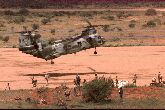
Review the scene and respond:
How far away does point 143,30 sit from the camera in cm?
8275

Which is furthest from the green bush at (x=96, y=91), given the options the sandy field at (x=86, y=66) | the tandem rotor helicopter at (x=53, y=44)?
the tandem rotor helicopter at (x=53, y=44)

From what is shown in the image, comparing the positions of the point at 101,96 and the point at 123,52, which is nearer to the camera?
the point at 101,96

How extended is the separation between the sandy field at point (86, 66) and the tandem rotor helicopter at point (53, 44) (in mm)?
1779

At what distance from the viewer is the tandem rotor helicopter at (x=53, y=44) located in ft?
141

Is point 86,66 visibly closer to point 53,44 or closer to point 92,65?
point 92,65

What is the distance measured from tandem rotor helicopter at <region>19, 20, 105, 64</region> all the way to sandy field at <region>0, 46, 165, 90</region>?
178 centimetres

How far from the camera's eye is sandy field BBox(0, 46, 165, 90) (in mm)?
39344

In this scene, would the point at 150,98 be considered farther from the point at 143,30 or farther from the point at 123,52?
the point at 143,30

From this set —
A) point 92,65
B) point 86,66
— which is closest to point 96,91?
point 86,66

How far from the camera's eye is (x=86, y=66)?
4788cm

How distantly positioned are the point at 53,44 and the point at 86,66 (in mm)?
5492

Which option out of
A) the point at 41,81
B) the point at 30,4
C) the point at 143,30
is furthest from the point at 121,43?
the point at 30,4

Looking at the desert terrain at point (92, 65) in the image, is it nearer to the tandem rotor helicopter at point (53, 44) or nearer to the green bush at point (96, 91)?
the green bush at point (96, 91)

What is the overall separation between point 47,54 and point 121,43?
A: 2528cm
